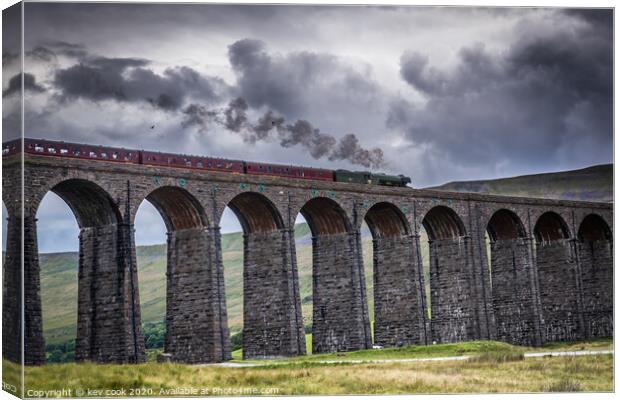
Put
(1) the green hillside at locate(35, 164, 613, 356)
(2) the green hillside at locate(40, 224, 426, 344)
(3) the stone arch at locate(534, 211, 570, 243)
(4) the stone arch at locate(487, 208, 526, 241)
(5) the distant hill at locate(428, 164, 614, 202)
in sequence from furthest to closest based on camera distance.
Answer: (2) the green hillside at locate(40, 224, 426, 344) < (3) the stone arch at locate(534, 211, 570, 243) < (4) the stone arch at locate(487, 208, 526, 241) < (1) the green hillside at locate(35, 164, 613, 356) < (5) the distant hill at locate(428, 164, 614, 202)

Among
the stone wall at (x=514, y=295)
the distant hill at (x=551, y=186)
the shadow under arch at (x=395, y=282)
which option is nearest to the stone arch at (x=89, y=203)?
the shadow under arch at (x=395, y=282)

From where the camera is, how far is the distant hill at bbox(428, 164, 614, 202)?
52875mm

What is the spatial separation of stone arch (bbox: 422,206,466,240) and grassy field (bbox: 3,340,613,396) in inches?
813

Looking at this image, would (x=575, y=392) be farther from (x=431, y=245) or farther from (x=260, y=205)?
(x=431, y=245)

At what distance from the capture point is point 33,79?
33.0m

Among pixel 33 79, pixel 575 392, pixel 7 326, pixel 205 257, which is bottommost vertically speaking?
pixel 575 392

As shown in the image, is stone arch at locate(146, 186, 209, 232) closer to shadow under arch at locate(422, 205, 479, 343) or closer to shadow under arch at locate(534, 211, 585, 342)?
shadow under arch at locate(422, 205, 479, 343)

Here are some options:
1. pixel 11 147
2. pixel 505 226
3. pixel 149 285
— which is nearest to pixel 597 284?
pixel 505 226

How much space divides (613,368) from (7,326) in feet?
65.3

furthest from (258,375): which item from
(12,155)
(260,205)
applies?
(260,205)

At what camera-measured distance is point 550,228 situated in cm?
6688

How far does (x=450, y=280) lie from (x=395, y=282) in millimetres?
4472

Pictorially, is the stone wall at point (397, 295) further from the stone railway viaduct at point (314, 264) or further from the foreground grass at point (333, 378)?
the foreground grass at point (333, 378)

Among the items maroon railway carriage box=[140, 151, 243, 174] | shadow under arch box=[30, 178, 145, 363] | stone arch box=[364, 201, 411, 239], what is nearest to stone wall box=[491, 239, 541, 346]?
stone arch box=[364, 201, 411, 239]
